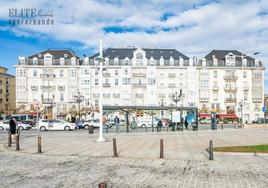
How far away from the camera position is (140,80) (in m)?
75.8

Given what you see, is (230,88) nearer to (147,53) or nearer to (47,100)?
(147,53)

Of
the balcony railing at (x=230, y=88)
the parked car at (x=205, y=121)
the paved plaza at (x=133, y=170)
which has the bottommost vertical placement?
the parked car at (x=205, y=121)

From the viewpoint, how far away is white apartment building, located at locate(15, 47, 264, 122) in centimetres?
7469

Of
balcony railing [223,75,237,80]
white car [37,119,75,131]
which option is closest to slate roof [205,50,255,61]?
balcony railing [223,75,237,80]

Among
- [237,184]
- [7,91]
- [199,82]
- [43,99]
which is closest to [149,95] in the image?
[199,82]

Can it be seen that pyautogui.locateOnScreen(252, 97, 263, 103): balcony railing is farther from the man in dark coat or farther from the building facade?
the building facade

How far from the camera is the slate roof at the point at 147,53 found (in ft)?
253

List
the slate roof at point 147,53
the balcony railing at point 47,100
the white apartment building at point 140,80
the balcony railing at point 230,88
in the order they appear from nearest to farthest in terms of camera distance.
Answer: the balcony railing at point 47,100 → the white apartment building at point 140,80 → the slate roof at point 147,53 → the balcony railing at point 230,88

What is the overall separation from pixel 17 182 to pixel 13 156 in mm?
5852

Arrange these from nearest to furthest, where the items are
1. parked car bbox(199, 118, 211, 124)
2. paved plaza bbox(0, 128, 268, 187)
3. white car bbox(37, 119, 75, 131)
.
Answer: paved plaza bbox(0, 128, 268, 187)
white car bbox(37, 119, 75, 131)
parked car bbox(199, 118, 211, 124)

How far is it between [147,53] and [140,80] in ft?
26.6

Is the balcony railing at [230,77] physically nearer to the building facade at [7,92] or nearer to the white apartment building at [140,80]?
the white apartment building at [140,80]

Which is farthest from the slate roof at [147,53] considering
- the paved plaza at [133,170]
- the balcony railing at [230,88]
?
the paved plaza at [133,170]

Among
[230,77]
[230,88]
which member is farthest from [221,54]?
[230,88]
